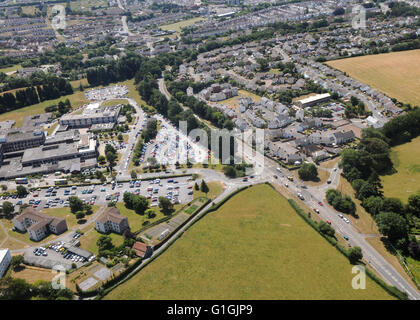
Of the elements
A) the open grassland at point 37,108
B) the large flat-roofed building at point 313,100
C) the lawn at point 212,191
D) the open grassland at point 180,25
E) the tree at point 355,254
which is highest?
the open grassland at point 180,25

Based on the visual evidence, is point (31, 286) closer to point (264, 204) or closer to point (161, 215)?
point (161, 215)

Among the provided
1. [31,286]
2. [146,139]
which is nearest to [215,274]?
[31,286]

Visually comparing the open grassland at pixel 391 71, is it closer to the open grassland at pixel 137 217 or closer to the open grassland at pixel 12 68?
the open grassland at pixel 137 217

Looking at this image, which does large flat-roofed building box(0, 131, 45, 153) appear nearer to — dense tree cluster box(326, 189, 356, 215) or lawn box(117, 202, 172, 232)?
lawn box(117, 202, 172, 232)

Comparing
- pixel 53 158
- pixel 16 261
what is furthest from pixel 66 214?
pixel 53 158

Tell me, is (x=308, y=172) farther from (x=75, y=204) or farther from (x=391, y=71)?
(x=391, y=71)

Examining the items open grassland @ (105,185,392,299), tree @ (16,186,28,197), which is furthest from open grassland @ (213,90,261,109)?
tree @ (16,186,28,197)

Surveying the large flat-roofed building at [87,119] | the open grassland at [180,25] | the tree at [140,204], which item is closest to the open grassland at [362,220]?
the tree at [140,204]
